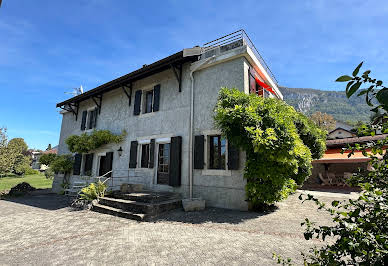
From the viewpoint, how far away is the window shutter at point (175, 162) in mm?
9578

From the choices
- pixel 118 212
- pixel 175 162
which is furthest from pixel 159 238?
pixel 175 162

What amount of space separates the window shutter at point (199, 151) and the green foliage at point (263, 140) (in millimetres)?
1938

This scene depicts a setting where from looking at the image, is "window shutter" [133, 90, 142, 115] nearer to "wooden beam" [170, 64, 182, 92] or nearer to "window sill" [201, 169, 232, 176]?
"wooden beam" [170, 64, 182, 92]

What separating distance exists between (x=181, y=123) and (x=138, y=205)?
15.0 feet

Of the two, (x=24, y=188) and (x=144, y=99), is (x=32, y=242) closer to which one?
(x=144, y=99)

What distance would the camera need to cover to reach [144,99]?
1252 cm

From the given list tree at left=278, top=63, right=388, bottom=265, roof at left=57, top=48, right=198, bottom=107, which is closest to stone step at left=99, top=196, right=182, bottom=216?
tree at left=278, top=63, right=388, bottom=265

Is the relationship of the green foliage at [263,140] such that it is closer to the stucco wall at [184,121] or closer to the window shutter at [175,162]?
the stucco wall at [184,121]

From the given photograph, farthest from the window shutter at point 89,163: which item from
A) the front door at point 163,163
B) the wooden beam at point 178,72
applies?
the wooden beam at point 178,72

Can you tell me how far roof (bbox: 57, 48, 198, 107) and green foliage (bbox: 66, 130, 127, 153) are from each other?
3174mm

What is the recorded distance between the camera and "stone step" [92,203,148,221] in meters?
6.94

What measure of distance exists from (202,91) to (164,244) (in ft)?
23.5

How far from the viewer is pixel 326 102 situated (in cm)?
14750

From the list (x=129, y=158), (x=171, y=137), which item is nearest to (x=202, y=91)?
(x=171, y=137)
